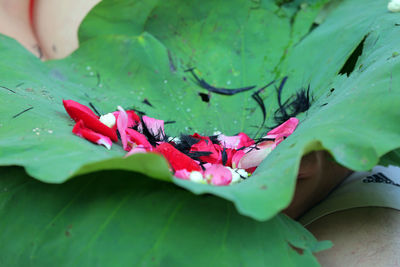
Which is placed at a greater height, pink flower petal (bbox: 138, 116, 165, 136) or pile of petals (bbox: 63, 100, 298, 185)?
pile of petals (bbox: 63, 100, 298, 185)

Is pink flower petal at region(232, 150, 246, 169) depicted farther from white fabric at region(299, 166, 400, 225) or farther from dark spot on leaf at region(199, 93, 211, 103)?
dark spot on leaf at region(199, 93, 211, 103)

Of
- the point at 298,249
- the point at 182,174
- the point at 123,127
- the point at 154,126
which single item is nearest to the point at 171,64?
the point at 154,126

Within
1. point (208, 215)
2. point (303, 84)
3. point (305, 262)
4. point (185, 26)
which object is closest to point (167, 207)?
point (208, 215)

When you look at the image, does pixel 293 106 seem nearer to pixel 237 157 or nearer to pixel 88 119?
pixel 237 157

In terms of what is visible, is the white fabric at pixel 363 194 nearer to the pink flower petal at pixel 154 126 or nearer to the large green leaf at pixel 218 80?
the large green leaf at pixel 218 80

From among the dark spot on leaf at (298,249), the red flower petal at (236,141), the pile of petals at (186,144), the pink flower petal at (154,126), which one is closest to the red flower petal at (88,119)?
the pile of petals at (186,144)

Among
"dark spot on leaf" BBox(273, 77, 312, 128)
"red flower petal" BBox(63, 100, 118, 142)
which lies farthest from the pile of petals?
"dark spot on leaf" BBox(273, 77, 312, 128)

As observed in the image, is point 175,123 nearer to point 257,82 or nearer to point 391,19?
point 257,82
